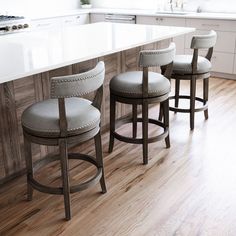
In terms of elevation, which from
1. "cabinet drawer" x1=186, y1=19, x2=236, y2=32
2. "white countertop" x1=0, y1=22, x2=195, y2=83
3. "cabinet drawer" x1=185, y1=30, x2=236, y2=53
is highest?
"white countertop" x1=0, y1=22, x2=195, y2=83

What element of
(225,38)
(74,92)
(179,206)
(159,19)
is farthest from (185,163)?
(159,19)

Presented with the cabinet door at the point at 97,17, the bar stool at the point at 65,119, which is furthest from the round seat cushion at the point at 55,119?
the cabinet door at the point at 97,17

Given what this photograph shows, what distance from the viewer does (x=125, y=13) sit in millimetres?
5676

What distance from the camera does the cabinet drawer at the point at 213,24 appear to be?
4820 mm

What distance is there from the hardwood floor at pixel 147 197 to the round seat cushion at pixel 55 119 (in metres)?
0.56

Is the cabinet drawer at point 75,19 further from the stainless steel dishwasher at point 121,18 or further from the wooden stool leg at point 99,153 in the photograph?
the wooden stool leg at point 99,153

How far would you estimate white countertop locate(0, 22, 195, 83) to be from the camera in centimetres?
201

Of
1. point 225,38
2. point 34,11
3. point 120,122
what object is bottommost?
point 120,122

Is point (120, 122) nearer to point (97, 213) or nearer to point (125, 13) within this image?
point (97, 213)

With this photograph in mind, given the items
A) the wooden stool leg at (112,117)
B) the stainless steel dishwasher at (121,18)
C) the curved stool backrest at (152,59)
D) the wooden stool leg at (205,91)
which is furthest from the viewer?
the stainless steel dishwasher at (121,18)

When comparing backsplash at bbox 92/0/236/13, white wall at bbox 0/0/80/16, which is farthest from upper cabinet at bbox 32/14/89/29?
backsplash at bbox 92/0/236/13

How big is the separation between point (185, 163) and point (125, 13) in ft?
11.9

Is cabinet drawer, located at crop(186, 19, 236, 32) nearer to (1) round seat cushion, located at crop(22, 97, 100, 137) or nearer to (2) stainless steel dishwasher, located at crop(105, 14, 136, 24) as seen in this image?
(2) stainless steel dishwasher, located at crop(105, 14, 136, 24)

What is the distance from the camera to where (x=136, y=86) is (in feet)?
8.38
